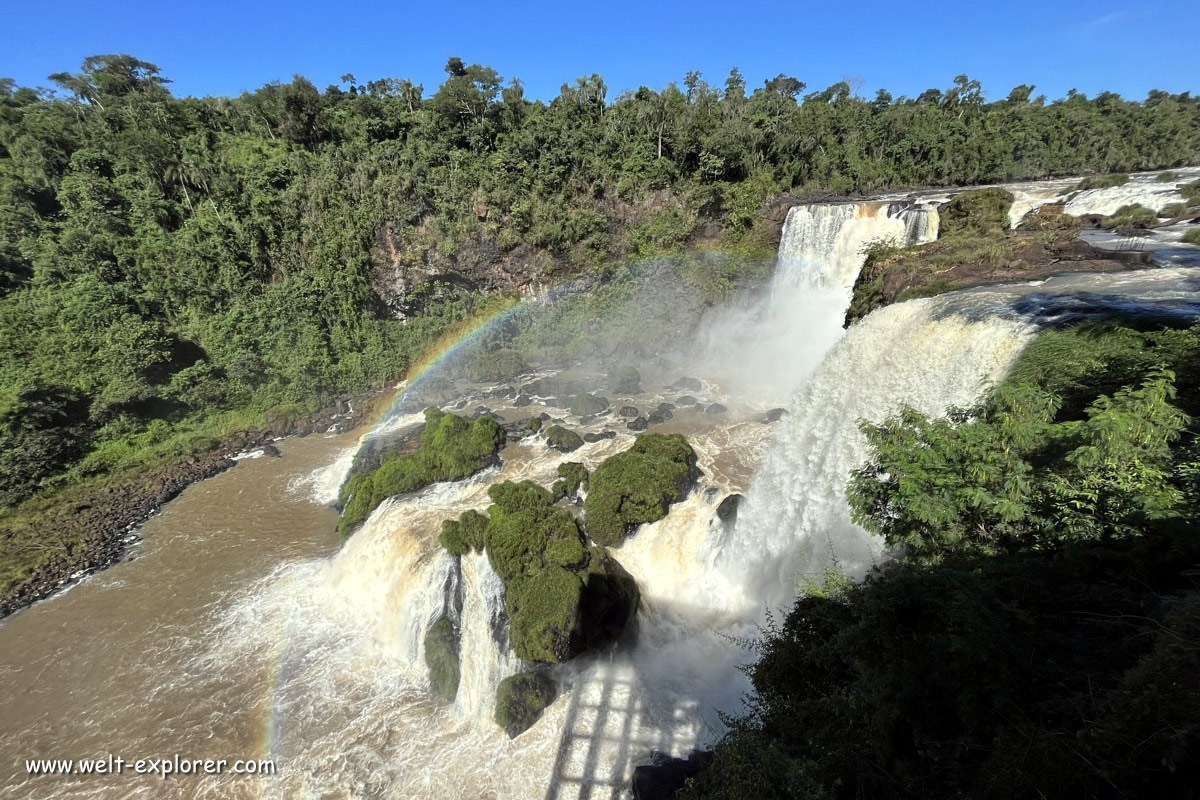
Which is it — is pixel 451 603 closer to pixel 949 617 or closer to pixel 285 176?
pixel 949 617

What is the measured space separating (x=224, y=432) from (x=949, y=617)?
32822 millimetres

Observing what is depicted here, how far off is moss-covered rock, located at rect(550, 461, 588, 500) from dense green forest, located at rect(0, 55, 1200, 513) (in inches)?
757

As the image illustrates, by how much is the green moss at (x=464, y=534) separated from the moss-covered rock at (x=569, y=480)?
3296 millimetres

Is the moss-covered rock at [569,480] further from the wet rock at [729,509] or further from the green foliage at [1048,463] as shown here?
the green foliage at [1048,463]

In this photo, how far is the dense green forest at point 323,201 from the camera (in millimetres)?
25578

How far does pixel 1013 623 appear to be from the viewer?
191 inches

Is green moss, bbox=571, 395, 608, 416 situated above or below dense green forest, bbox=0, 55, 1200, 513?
below

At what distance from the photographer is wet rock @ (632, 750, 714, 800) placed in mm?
8133

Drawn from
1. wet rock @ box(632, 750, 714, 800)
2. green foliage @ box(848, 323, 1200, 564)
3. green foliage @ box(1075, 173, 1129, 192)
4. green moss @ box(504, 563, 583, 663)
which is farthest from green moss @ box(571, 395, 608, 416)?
green foliage @ box(1075, 173, 1129, 192)

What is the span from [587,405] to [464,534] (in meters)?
11.7

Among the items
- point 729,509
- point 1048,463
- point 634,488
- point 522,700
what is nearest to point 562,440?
point 634,488

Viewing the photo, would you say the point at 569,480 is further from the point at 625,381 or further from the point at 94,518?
the point at 94,518

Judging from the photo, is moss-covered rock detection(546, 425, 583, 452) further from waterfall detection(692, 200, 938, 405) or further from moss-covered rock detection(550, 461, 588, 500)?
waterfall detection(692, 200, 938, 405)

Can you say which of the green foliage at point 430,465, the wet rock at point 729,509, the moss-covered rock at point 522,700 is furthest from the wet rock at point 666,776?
the green foliage at point 430,465
